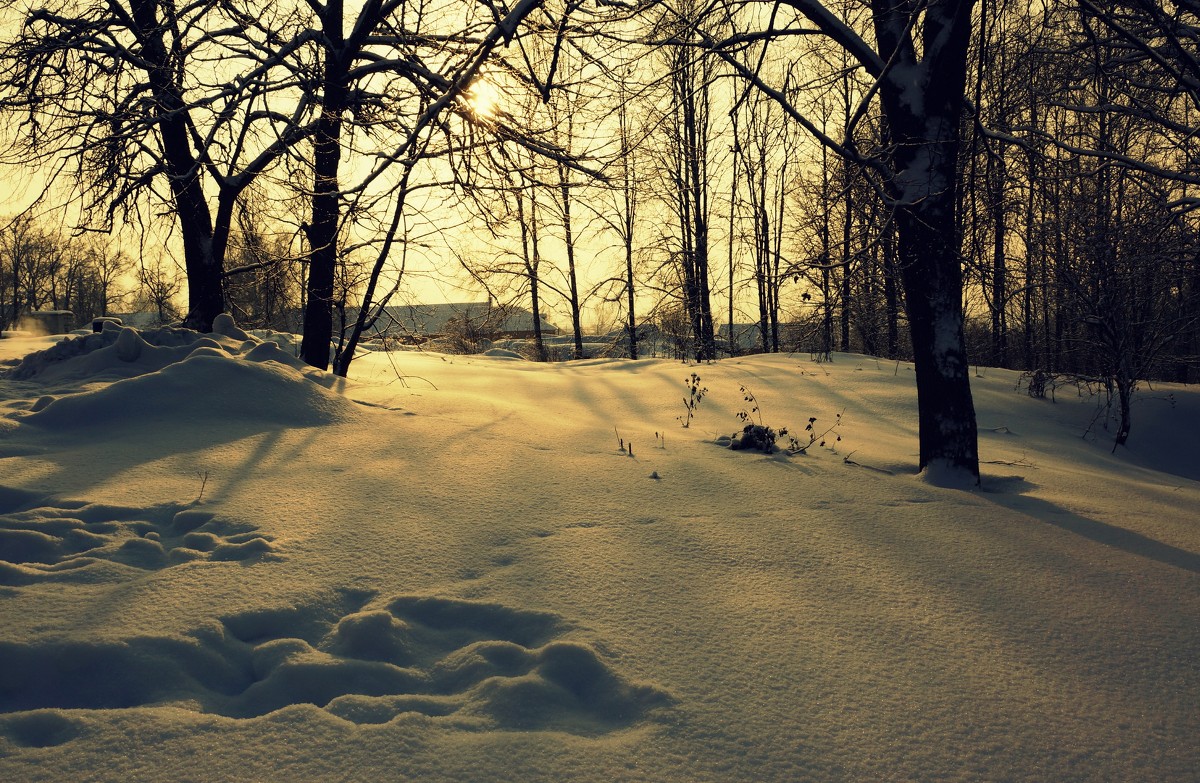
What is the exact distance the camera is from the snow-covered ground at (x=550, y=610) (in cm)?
165

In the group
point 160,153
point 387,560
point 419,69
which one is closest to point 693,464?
point 387,560

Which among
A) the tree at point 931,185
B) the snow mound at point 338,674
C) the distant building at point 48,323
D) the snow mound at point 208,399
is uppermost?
the distant building at point 48,323

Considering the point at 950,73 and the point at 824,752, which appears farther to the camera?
the point at 950,73

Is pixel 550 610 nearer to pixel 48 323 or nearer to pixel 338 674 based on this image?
pixel 338 674

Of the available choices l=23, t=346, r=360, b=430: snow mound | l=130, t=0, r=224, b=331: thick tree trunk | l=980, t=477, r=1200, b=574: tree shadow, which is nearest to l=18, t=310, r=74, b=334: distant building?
l=130, t=0, r=224, b=331: thick tree trunk

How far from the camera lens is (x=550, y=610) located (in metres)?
2.24

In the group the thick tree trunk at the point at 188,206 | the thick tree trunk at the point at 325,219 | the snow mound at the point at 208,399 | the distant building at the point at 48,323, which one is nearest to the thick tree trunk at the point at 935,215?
the snow mound at the point at 208,399

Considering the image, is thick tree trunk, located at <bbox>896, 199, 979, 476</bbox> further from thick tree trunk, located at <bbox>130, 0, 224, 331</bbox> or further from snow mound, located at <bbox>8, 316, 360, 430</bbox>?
thick tree trunk, located at <bbox>130, 0, 224, 331</bbox>

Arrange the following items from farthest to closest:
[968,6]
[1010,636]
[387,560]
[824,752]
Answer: [968,6]
[387,560]
[1010,636]
[824,752]

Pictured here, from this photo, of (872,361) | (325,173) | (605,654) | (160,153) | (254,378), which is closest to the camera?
(605,654)

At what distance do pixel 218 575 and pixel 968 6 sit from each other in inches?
189

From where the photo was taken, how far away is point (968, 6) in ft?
13.3

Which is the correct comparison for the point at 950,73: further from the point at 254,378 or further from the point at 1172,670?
the point at 254,378

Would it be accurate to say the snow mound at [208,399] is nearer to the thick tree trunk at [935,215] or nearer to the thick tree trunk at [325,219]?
the thick tree trunk at [325,219]
